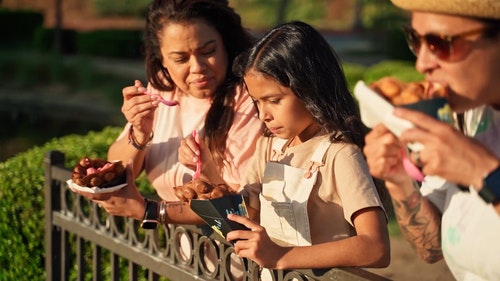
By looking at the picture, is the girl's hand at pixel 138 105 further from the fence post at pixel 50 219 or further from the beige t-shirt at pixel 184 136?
the fence post at pixel 50 219

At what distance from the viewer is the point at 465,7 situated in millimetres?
2180

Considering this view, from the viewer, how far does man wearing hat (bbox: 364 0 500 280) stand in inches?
81.2

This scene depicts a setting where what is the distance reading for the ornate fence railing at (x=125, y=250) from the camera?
10.6ft

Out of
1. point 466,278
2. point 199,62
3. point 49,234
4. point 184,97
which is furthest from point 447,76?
point 49,234

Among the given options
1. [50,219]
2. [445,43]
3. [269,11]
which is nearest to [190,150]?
[50,219]

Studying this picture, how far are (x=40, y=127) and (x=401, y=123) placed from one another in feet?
Result: 55.6

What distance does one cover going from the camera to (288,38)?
3.07 m

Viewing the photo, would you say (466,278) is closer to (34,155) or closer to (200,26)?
(200,26)

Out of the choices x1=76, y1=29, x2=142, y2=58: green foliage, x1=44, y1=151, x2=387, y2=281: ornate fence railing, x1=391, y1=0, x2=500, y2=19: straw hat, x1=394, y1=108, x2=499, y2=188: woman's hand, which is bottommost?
x1=76, y1=29, x2=142, y2=58: green foliage

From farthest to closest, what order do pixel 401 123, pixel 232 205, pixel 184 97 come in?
pixel 184 97
pixel 232 205
pixel 401 123

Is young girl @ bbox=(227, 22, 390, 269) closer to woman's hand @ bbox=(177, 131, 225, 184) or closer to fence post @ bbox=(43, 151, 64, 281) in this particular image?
woman's hand @ bbox=(177, 131, 225, 184)

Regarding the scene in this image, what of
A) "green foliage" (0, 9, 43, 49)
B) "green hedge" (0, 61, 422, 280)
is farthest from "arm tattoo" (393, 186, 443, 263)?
"green foliage" (0, 9, 43, 49)

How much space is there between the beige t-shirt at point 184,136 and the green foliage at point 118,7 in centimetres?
3500

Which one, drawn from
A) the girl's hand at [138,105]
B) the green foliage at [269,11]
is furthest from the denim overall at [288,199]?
the green foliage at [269,11]
